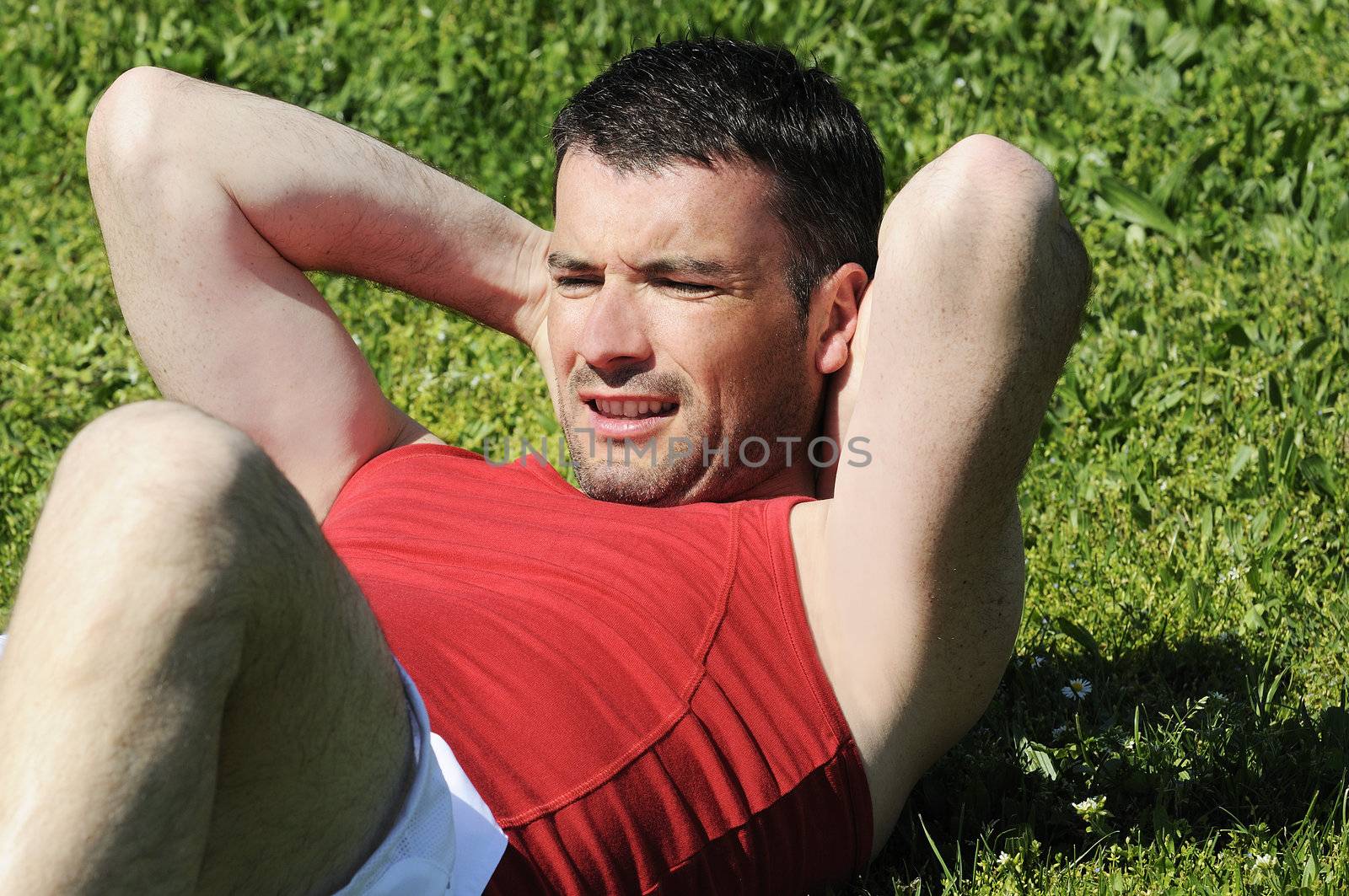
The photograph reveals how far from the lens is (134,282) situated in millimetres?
3465

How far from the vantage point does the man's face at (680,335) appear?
322cm

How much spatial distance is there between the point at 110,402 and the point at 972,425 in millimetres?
3715

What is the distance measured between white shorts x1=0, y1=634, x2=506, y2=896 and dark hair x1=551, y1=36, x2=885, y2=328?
1411mm

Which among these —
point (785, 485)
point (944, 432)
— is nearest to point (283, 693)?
point (944, 432)

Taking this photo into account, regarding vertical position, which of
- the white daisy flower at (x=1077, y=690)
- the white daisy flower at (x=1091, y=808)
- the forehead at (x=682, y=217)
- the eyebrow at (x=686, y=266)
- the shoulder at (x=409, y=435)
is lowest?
the white daisy flower at (x=1077, y=690)

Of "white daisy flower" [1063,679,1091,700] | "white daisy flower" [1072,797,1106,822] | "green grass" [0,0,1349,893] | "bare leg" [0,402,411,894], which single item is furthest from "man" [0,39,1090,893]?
"white daisy flower" [1063,679,1091,700]

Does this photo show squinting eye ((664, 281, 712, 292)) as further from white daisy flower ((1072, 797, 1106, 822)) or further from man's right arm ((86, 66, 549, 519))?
white daisy flower ((1072, 797, 1106, 822))

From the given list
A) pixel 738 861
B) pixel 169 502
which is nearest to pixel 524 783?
pixel 738 861

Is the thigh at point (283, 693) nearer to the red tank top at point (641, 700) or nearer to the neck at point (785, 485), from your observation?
the red tank top at point (641, 700)

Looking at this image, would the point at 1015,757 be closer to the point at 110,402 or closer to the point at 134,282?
the point at 134,282

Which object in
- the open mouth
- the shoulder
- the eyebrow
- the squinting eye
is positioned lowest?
the shoulder

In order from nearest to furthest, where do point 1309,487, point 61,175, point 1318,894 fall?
point 1318,894, point 1309,487, point 61,175

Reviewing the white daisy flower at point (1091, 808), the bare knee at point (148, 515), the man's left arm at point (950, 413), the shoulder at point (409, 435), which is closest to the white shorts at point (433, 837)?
the bare knee at point (148, 515)

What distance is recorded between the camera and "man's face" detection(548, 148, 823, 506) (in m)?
3.22
